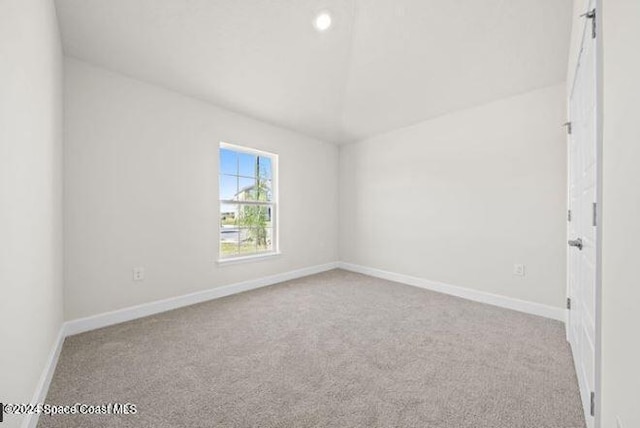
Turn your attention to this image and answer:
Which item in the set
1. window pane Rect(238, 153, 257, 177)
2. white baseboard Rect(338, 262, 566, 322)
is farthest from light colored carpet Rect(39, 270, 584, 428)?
window pane Rect(238, 153, 257, 177)

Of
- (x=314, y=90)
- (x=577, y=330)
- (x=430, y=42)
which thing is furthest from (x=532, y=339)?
(x=314, y=90)

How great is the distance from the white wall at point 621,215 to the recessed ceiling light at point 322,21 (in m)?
1.64

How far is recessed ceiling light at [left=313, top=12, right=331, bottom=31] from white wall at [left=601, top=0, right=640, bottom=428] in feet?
5.39

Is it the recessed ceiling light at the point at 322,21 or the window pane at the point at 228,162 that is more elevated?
the recessed ceiling light at the point at 322,21

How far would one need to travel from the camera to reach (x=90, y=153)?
2.39 metres

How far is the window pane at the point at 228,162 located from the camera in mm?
3477

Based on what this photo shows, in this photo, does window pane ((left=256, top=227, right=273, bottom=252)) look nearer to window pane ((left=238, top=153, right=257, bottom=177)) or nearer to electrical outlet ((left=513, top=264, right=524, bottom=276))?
window pane ((left=238, top=153, right=257, bottom=177))

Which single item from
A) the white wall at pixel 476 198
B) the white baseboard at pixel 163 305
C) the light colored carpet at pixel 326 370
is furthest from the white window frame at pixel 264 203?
the white wall at pixel 476 198

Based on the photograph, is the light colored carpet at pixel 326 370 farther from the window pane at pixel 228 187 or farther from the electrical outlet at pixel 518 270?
the window pane at pixel 228 187

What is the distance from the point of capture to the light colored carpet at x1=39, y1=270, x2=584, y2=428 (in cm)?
137

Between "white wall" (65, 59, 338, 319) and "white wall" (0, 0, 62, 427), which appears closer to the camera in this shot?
"white wall" (0, 0, 62, 427)

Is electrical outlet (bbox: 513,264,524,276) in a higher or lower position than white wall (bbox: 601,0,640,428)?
lower

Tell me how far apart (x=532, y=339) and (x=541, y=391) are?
0.79 meters

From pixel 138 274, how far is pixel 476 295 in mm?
3861
